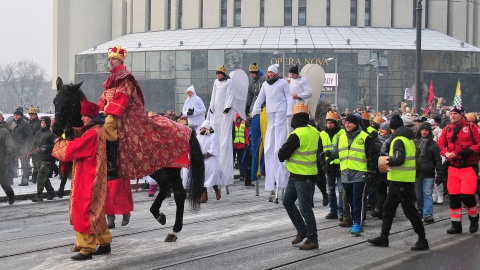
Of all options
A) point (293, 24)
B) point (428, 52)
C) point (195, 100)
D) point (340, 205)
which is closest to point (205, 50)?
point (293, 24)

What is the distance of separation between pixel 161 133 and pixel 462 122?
199 inches

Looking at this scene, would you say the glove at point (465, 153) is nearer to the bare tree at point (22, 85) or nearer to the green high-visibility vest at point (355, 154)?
the green high-visibility vest at point (355, 154)

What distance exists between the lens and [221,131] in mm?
17203

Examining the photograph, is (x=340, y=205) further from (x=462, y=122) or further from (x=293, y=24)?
(x=293, y=24)

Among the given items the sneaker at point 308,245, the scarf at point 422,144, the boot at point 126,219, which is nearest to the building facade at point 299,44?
the scarf at point 422,144

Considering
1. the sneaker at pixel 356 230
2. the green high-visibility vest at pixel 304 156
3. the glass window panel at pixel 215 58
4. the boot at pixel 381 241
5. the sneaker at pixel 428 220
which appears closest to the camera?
the green high-visibility vest at pixel 304 156

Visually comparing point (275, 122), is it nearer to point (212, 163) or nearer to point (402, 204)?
point (212, 163)

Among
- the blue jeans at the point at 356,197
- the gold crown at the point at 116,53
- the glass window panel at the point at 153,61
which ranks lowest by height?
the blue jeans at the point at 356,197

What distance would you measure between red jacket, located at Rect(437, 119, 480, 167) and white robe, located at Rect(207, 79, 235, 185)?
17.8 ft

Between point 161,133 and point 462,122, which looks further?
point 462,122

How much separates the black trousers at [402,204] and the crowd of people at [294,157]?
1 cm

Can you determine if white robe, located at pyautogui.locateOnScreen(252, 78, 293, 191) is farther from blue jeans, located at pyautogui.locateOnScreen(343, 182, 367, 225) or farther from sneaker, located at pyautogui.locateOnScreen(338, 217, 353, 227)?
blue jeans, located at pyautogui.locateOnScreen(343, 182, 367, 225)

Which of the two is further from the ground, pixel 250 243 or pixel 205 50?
pixel 205 50

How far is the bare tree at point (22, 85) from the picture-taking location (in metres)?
98.0
